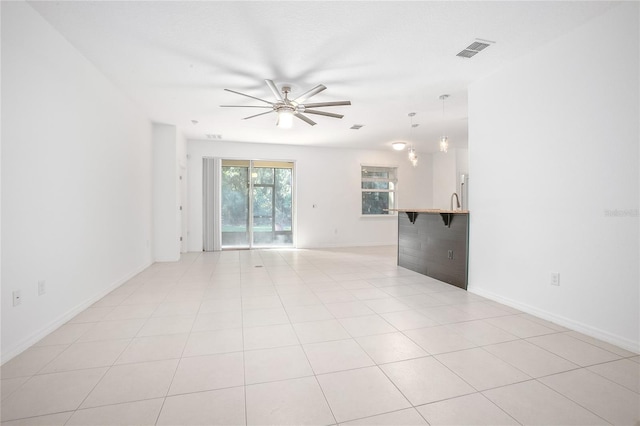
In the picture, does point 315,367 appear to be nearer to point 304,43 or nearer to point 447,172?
point 304,43

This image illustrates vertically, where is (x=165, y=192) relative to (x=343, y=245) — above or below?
above

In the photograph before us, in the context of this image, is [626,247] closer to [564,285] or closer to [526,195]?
[564,285]

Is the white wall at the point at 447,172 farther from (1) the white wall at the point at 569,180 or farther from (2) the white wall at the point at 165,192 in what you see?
(2) the white wall at the point at 165,192

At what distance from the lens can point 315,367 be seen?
1.89 meters

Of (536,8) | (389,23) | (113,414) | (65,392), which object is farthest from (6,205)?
(536,8)

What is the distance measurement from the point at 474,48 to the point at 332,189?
5314 millimetres

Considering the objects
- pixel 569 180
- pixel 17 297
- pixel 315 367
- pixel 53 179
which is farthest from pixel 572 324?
pixel 53 179

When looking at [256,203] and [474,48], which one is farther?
[256,203]

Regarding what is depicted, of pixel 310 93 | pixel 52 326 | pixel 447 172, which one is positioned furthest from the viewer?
pixel 447 172

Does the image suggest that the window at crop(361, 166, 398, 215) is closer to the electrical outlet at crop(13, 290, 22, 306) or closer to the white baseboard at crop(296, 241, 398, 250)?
the white baseboard at crop(296, 241, 398, 250)

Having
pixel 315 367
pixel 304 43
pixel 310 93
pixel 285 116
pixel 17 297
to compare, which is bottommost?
pixel 315 367

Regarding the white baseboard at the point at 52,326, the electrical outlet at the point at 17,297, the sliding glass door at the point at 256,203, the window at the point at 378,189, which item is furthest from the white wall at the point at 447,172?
the electrical outlet at the point at 17,297

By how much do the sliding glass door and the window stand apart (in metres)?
2.16

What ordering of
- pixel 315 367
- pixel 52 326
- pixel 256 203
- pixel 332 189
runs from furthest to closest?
pixel 332 189 < pixel 256 203 < pixel 52 326 < pixel 315 367
